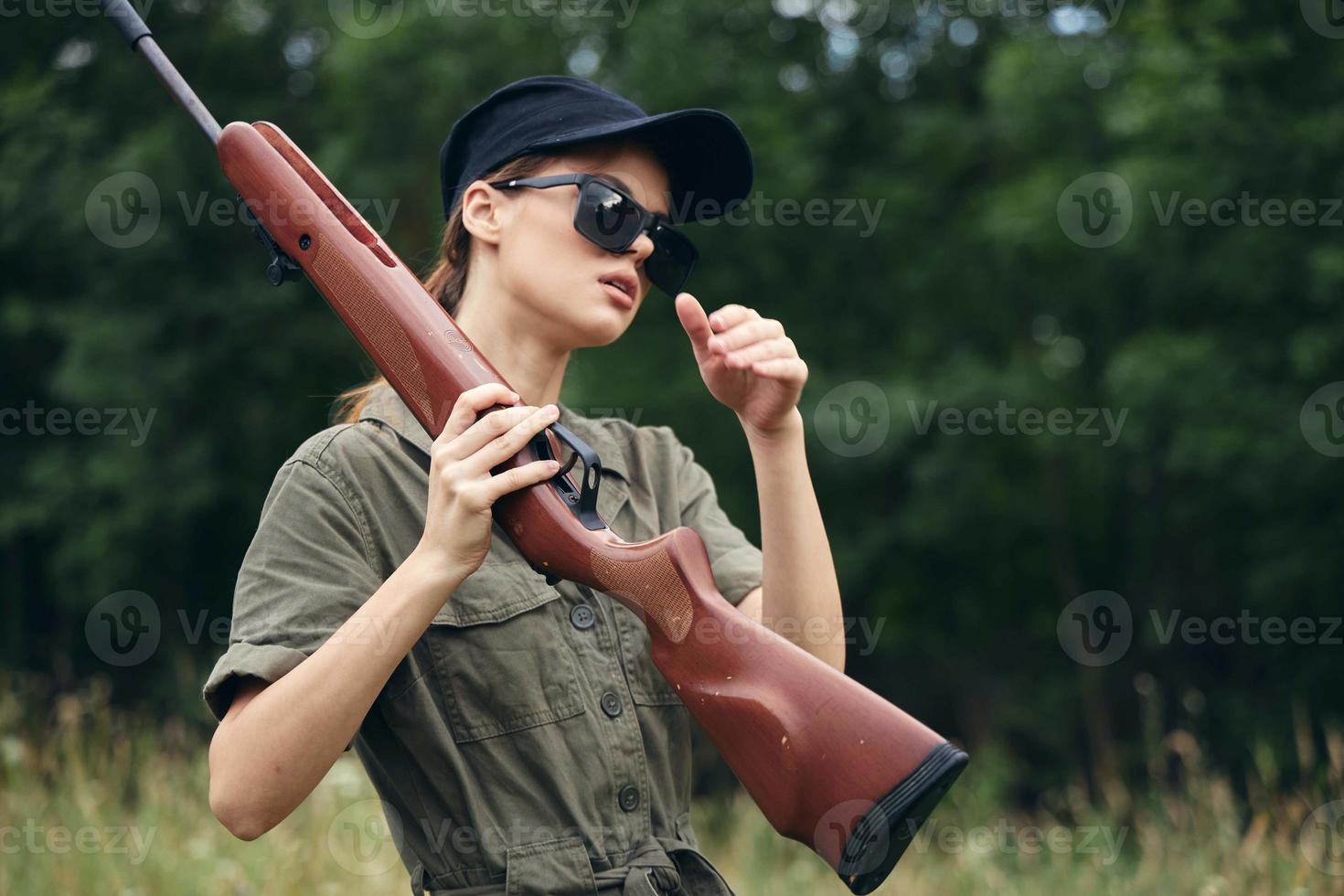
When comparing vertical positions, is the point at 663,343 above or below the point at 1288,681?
above

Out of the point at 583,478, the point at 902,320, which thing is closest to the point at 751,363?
the point at 583,478

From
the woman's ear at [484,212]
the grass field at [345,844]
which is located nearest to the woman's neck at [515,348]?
the woman's ear at [484,212]

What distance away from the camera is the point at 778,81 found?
14.7 meters

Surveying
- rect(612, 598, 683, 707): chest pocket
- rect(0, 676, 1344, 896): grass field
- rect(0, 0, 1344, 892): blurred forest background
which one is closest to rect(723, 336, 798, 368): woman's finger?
rect(612, 598, 683, 707): chest pocket

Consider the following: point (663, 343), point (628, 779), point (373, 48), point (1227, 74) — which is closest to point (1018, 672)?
point (663, 343)

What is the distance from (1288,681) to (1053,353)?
167 inches

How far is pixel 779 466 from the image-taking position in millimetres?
2420

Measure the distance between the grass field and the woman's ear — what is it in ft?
A: 10.3

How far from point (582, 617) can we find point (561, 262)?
2.13ft

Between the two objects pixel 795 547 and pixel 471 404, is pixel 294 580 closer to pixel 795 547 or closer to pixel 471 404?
pixel 471 404

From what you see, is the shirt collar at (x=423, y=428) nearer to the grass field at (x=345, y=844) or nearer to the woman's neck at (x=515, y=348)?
the woman's neck at (x=515, y=348)

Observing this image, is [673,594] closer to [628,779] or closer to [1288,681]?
[628,779]

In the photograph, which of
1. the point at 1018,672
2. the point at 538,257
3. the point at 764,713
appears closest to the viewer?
the point at 764,713

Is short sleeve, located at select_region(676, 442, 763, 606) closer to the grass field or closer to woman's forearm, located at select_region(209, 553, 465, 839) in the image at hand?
woman's forearm, located at select_region(209, 553, 465, 839)
